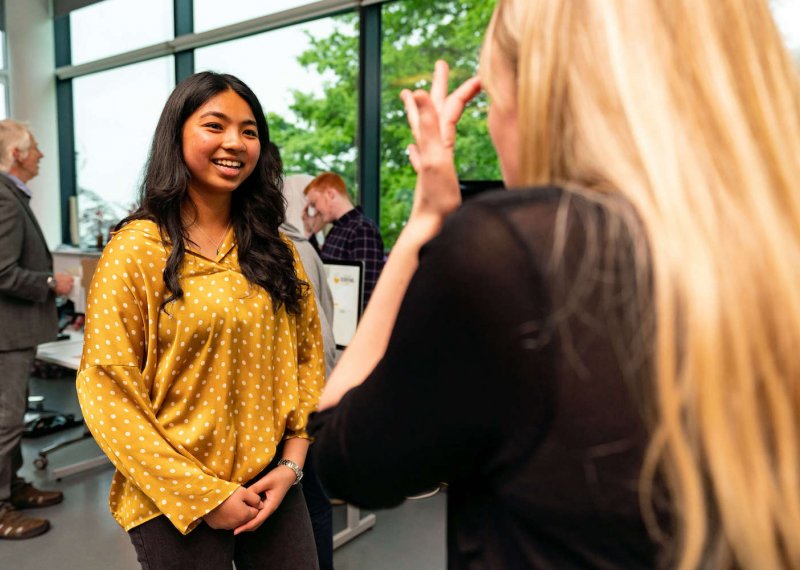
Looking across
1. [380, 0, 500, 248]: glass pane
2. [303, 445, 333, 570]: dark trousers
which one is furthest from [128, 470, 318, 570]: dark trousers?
[380, 0, 500, 248]: glass pane

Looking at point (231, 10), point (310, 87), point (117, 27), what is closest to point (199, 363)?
point (310, 87)

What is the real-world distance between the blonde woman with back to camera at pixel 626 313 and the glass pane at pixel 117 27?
20.4ft

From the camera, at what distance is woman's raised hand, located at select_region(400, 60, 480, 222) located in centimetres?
65

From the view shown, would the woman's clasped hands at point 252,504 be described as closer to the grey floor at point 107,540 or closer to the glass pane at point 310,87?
the grey floor at point 107,540

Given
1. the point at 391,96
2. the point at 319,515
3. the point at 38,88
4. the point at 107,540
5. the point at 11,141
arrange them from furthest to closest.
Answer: the point at 38,88
the point at 391,96
the point at 11,141
the point at 107,540
the point at 319,515

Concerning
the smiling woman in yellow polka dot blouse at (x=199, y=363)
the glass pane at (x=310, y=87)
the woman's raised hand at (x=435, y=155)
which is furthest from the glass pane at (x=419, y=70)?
the woman's raised hand at (x=435, y=155)

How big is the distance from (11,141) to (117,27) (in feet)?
13.1

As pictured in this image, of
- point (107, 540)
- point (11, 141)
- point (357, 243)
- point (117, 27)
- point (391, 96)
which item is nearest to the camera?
point (107, 540)

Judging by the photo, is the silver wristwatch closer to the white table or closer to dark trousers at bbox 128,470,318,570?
dark trousers at bbox 128,470,318,570

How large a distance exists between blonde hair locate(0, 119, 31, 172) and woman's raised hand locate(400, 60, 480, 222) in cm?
300

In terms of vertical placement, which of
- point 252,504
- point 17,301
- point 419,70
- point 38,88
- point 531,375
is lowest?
point 252,504

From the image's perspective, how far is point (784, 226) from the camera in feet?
1.52

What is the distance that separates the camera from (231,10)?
5.35m

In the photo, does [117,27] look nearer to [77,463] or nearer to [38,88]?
[38,88]
